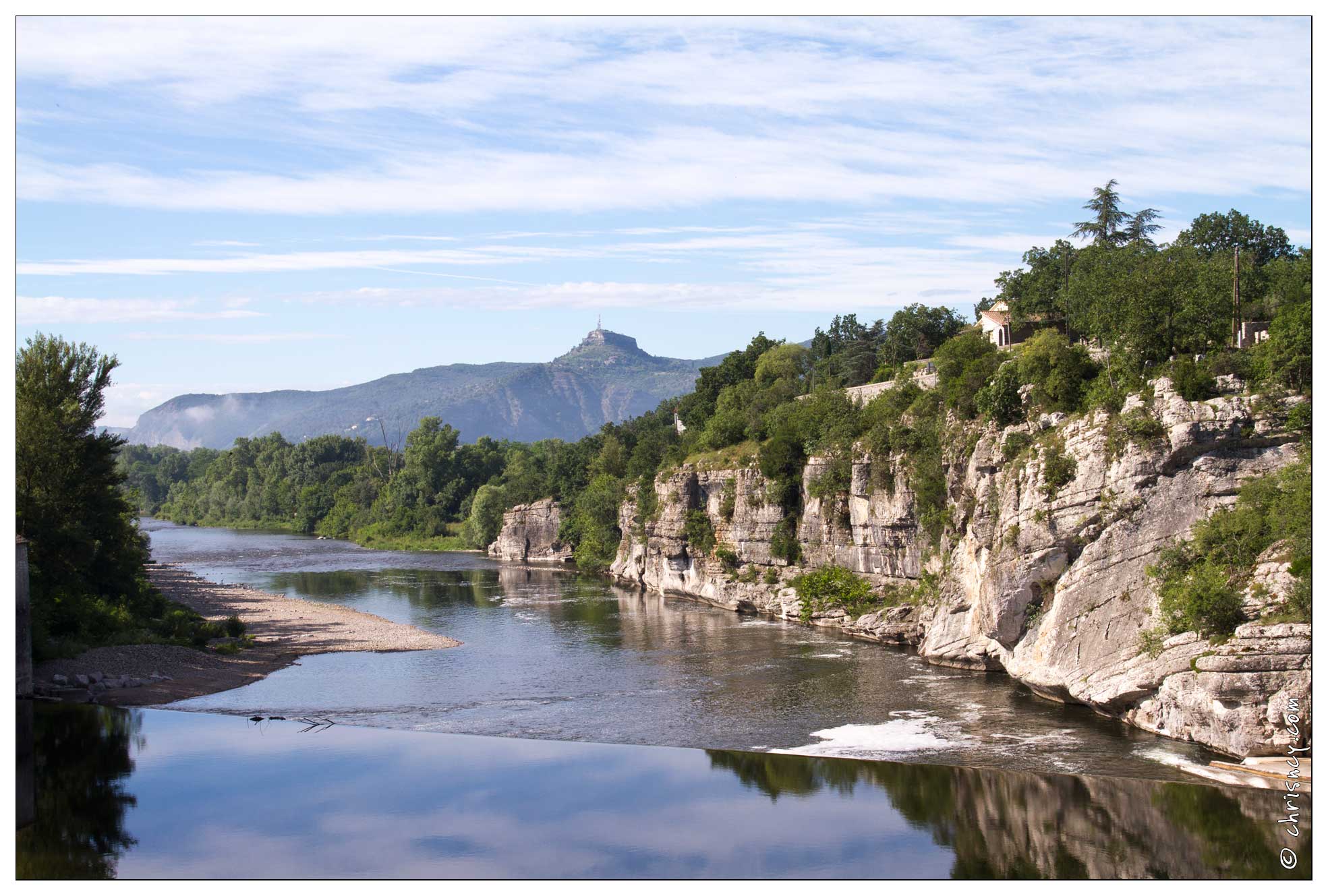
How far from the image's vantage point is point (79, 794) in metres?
24.2

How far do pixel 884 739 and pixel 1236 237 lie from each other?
34947 millimetres

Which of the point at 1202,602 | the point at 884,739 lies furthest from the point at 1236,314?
the point at 884,739

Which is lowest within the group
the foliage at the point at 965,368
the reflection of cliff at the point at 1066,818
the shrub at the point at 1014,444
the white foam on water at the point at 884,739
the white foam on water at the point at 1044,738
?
the reflection of cliff at the point at 1066,818

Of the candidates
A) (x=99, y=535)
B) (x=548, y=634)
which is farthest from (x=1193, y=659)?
(x=99, y=535)

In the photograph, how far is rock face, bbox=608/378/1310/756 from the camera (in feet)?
84.3

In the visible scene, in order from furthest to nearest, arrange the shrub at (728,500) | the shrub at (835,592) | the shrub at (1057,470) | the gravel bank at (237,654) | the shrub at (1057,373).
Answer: the shrub at (728,500), the shrub at (835,592), the shrub at (1057,373), the gravel bank at (237,654), the shrub at (1057,470)

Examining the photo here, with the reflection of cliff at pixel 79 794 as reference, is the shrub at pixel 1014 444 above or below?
above

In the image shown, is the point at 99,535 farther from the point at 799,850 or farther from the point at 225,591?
the point at 799,850

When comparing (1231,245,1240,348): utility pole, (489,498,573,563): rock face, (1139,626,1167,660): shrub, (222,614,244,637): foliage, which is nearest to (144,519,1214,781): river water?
(1139,626,1167,660): shrub

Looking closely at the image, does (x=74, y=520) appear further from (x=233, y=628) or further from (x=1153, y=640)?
(x=1153, y=640)

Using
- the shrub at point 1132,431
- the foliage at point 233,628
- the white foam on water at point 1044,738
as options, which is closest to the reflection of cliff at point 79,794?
the foliage at point 233,628

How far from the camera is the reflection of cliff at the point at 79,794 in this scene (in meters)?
20.7

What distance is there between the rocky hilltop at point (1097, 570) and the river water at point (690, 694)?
0.99m

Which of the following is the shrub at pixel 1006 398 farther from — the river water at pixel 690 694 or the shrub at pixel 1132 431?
the river water at pixel 690 694
